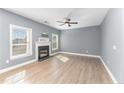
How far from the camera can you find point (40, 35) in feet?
18.0

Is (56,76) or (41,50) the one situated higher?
(41,50)

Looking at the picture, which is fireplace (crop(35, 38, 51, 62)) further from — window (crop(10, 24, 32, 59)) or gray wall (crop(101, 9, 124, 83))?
gray wall (crop(101, 9, 124, 83))

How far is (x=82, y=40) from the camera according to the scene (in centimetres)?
725

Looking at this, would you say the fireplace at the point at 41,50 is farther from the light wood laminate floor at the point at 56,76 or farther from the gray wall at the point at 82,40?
the gray wall at the point at 82,40

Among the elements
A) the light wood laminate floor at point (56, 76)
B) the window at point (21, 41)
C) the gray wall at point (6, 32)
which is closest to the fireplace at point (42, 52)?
the window at point (21, 41)

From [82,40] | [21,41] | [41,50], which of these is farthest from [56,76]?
[82,40]

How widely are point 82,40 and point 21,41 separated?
4.76 metres

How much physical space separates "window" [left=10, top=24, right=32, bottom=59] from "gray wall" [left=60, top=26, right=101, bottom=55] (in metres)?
4.07

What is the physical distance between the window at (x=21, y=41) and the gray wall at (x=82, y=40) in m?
4.07

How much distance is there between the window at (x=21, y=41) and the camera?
4.03 m

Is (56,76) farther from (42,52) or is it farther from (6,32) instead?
(42,52)

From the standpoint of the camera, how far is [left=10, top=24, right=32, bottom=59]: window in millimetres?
4031
